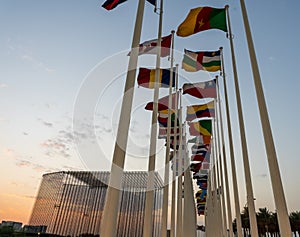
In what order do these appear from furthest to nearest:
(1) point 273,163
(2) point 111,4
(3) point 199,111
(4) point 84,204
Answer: (4) point 84,204
(3) point 199,111
(2) point 111,4
(1) point 273,163

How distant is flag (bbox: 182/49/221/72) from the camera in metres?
9.41

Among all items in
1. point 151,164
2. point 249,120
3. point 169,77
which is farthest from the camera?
point 249,120

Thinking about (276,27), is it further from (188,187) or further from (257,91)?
(188,187)

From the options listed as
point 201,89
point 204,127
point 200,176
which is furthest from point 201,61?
point 200,176

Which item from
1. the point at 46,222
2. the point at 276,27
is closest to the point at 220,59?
the point at 276,27

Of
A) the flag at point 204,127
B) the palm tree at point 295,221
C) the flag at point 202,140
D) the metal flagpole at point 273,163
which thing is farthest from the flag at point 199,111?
the palm tree at point 295,221

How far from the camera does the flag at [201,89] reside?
10366 mm

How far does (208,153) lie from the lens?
1733 centimetres

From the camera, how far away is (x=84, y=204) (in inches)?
1764

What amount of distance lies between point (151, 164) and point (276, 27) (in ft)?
24.6

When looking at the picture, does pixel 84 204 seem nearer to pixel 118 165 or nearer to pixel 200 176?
pixel 200 176

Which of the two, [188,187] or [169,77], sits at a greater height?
[169,77]

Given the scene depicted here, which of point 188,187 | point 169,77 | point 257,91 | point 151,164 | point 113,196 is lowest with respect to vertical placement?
point 113,196

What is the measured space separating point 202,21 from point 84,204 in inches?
1725
